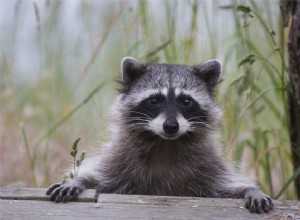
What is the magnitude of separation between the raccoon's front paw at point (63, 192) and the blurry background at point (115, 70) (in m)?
1.03

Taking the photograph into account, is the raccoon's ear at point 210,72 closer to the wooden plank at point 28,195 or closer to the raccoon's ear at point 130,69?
the raccoon's ear at point 130,69

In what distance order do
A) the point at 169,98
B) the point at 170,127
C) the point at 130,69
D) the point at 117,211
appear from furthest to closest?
the point at 130,69, the point at 169,98, the point at 170,127, the point at 117,211

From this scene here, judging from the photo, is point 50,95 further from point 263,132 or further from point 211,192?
point 211,192

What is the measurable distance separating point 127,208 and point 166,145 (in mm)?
865

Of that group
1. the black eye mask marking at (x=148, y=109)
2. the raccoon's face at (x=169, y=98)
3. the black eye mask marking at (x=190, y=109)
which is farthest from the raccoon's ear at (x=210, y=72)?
the black eye mask marking at (x=148, y=109)

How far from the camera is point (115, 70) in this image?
17.4 feet

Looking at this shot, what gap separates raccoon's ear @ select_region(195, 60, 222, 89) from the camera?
14.8 feet

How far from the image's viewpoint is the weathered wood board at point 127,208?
343 cm

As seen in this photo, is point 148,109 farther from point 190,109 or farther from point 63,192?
point 63,192

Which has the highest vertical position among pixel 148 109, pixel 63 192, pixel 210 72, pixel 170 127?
pixel 210 72

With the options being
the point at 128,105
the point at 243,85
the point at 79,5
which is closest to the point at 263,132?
the point at 243,85

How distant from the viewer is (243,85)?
16.5ft

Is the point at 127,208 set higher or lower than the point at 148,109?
lower

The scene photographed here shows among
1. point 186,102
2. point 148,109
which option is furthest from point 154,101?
point 186,102
